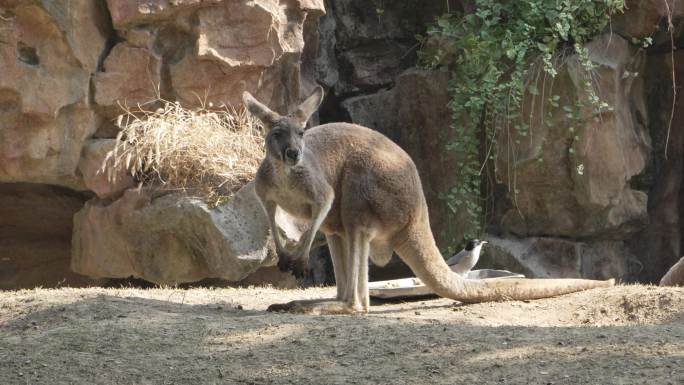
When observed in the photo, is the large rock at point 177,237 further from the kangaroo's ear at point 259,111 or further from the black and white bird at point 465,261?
the kangaroo's ear at point 259,111

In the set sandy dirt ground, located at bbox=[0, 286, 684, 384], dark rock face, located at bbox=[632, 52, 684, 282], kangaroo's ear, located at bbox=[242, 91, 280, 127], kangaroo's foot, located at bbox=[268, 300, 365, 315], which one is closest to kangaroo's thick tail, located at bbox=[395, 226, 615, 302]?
kangaroo's foot, located at bbox=[268, 300, 365, 315]

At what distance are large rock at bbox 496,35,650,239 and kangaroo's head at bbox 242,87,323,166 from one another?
4.38 metres

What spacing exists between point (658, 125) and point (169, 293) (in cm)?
627

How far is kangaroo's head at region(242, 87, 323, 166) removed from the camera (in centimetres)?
588

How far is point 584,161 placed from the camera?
9977mm

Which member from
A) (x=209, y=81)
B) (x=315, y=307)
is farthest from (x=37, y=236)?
(x=315, y=307)

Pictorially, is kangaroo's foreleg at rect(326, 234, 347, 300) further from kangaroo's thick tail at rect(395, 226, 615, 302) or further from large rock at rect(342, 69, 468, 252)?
large rock at rect(342, 69, 468, 252)

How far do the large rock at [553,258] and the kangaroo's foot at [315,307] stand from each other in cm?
441

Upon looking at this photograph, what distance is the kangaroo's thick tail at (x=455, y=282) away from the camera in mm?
6594

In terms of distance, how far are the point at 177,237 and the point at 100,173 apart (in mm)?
903

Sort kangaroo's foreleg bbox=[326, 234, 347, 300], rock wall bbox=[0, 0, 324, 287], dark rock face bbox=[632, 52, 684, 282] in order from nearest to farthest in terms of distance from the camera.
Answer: kangaroo's foreleg bbox=[326, 234, 347, 300] → rock wall bbox=[0, 0, 324, 287] → dark rock face bbox=[632, 52, 684, 282]

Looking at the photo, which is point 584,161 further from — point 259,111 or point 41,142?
point 41,142

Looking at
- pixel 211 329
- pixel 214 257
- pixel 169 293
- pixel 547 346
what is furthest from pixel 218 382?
pixel 214 257

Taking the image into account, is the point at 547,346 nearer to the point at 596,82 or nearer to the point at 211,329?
the point at 211,329
